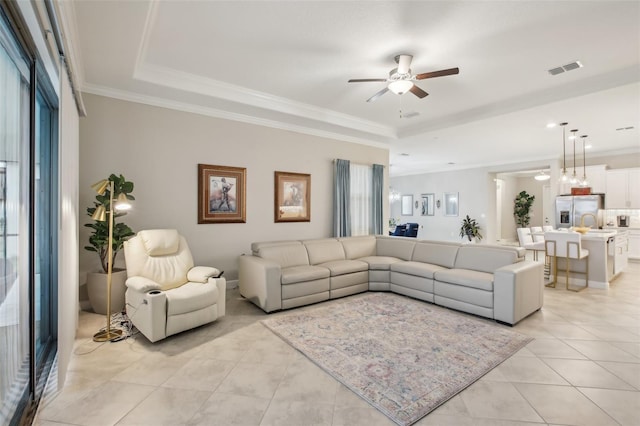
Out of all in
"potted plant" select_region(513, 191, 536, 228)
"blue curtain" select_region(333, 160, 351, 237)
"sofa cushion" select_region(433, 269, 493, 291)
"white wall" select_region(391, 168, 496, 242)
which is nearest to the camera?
"sofa cushion" select_region(433, 269, 493, 291)

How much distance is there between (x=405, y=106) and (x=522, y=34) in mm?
2157

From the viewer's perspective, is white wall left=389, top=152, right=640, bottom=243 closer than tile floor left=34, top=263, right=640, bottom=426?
No

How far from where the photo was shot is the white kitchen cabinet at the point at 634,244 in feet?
24.3

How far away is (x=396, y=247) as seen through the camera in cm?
543

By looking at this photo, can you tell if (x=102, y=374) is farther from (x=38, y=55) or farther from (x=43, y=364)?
(x=38, y=55)

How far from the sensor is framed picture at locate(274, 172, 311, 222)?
213 inches

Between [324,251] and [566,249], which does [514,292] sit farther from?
[324,251]

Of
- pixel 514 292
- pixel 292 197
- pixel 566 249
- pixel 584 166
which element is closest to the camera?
pixel 514 292

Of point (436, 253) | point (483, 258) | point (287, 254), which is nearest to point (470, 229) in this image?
point (436, 253)

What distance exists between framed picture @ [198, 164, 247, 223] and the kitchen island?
5.64 metres

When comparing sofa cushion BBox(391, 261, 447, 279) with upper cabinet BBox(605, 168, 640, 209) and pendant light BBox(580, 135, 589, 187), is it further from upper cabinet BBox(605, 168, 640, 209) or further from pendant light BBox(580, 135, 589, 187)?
upper cabinet BBox(605, 168, 640, 209)

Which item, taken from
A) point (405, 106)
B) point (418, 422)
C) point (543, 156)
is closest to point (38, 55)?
point (418, 422)

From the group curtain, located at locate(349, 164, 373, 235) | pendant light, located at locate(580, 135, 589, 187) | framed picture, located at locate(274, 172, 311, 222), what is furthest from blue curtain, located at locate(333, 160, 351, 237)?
pendant light, located at locate(580, 135, 589, 187)

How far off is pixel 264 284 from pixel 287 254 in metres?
0.86
